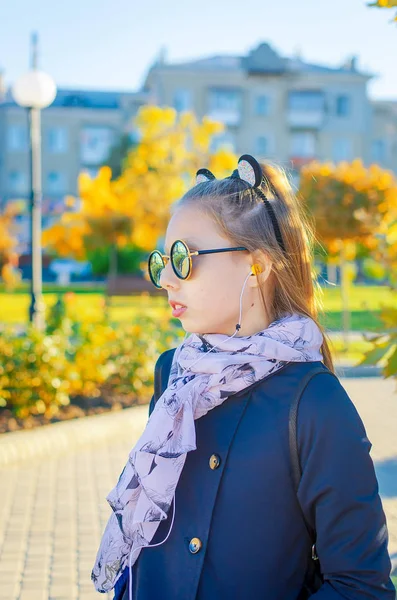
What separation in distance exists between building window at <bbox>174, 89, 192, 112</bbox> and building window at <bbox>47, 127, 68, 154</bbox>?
333 inches

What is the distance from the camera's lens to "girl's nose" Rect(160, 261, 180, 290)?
1.62m

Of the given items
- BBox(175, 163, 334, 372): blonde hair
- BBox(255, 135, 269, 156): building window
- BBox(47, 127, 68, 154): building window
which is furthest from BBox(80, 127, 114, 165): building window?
BBox(175, 163, 334, 372): blonde hair

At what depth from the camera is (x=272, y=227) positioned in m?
1.65

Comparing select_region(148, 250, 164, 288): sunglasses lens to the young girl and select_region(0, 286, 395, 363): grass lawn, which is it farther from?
select_region(0, 286, 395, 363): grass lawn

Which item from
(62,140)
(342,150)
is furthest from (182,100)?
(342,150)

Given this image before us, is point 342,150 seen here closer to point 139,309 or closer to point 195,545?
point 139,309

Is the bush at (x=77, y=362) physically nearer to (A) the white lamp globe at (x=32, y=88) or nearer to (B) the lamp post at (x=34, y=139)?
(B) the lamp post at (x=34, y=139)

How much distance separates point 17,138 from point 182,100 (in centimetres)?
1147

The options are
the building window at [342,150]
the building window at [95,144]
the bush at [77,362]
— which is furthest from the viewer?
the building window at [95,144]

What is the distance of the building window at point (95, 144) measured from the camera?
50688 millimetres

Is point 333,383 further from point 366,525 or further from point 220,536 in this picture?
point 220,536

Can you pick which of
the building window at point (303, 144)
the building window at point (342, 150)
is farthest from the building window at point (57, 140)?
the building window at point (342, 150)

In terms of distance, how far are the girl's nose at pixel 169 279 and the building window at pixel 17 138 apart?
5022 cm

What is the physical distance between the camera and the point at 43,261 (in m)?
44.7
